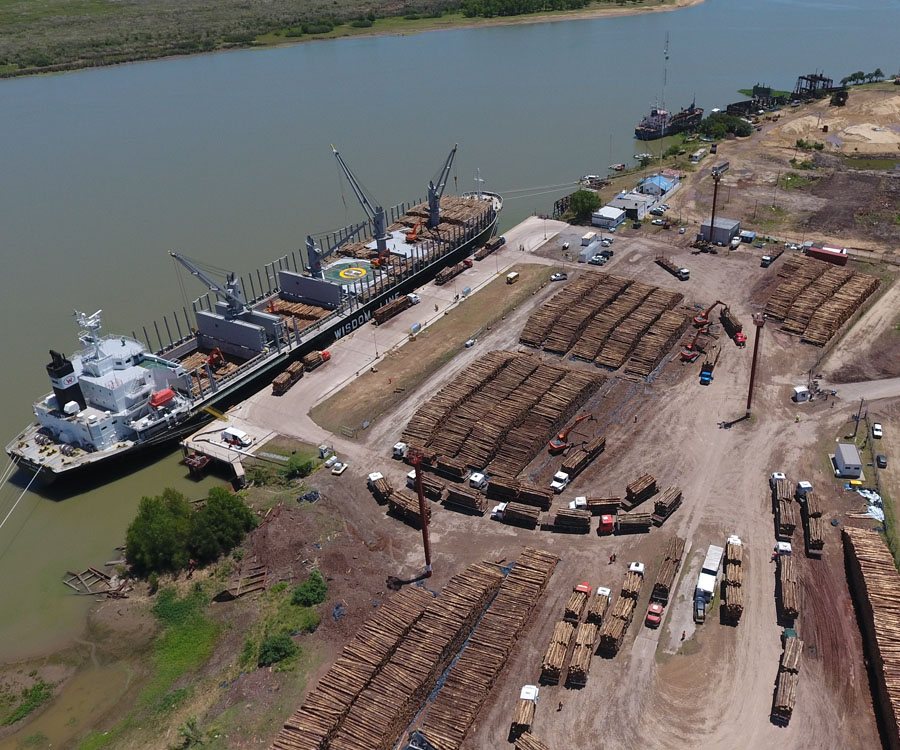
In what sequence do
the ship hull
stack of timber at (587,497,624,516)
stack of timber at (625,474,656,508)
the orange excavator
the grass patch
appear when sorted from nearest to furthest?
stack of timber at (587,497,624,516) → stack of timber at (625,474,656,508) → the ship hull → the grass patch → the orange excavator

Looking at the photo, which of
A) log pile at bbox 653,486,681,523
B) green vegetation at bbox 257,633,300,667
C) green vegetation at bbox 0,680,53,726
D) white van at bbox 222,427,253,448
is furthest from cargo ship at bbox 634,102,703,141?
green vegetation at bbox 0,680,53,726

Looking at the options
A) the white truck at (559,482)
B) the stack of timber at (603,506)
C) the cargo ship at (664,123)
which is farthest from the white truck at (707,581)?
the cargo ship at (664,123)

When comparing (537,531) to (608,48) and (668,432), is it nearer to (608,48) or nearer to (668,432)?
(668,432)

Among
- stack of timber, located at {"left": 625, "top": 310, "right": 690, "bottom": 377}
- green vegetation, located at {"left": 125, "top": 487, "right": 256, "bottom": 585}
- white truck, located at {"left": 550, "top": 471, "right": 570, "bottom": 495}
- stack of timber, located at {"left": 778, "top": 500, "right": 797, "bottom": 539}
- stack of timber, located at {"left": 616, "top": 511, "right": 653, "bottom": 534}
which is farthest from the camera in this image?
stack of timber, located at {"left": 625, "top": 310, "right": 690, "bottom": 377}

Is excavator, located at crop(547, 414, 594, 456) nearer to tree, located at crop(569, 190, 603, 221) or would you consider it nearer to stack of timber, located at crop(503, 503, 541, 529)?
stack of timber, located at crop(503, 503, 541, 529)

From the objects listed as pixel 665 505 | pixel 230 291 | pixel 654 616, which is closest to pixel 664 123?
pixel 230 291

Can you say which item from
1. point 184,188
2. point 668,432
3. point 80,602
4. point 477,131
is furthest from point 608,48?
point 80,602

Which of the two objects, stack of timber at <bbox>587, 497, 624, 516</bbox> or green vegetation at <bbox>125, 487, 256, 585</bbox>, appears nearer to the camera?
green vegetation at <bbox>125, 487, 256, 585</bbox>
